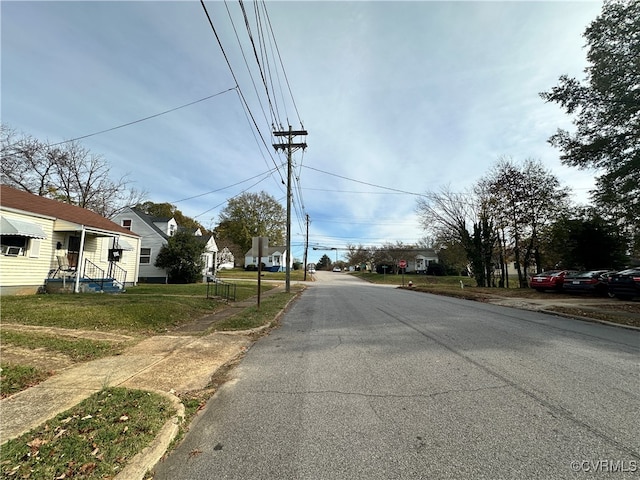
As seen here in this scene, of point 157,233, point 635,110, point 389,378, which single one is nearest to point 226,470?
point 389,378

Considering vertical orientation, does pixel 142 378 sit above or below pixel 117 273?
below

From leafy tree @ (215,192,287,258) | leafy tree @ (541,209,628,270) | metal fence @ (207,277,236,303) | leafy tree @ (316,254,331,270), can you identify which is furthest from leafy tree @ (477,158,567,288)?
leafy tree @ (316,254,331,270)

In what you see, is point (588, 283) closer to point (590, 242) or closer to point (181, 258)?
point (590, 242)

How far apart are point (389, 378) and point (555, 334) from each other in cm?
546

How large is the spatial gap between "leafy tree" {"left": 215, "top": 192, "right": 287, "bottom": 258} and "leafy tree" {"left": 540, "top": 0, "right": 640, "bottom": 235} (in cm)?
5028

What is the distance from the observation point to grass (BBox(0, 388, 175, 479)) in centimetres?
243

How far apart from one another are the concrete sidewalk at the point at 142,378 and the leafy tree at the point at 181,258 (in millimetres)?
19277

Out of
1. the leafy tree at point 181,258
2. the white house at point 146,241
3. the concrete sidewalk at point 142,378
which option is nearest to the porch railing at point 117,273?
the leafy tree at point 181,258

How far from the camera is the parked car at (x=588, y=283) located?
55.0 ft

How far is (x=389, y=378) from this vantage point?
4.51m

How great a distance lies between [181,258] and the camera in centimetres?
2545

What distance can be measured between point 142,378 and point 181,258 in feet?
73.9

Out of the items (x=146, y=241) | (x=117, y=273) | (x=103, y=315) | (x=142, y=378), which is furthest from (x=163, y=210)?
(x=142, y=378)

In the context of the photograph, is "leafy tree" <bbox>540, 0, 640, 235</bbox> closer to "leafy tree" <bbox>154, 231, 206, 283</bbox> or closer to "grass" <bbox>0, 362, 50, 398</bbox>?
"grass" <bbox>0, 362, 50, 398</bbox>
